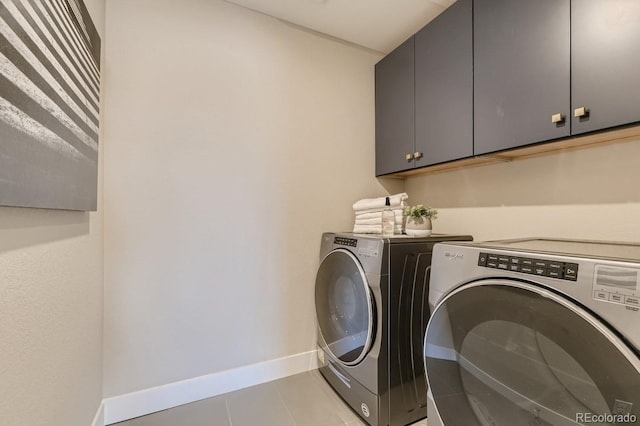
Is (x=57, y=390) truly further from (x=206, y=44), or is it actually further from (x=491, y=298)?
(x=206, y=44)

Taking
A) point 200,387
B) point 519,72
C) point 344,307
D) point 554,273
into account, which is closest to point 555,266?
point 554,273

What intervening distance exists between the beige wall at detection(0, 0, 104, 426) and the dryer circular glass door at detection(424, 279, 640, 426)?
1.22 meters

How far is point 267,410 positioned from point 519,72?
6.90 feet

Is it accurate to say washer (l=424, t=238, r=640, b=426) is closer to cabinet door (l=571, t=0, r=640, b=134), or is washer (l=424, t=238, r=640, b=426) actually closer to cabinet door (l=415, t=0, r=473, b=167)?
cabinet door (l=571, t=0, r=640, b=134)

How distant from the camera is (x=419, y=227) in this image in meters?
1.57

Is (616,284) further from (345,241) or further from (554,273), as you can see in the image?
(345,241)

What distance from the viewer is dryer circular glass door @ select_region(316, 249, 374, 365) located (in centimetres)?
137

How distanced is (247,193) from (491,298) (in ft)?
4.61

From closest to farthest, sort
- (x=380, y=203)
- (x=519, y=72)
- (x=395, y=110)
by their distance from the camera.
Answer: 1. (x=519, y=72)
2. (x=380, y=203)
3. (x=395, y=110)

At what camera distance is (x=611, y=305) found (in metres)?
0.58

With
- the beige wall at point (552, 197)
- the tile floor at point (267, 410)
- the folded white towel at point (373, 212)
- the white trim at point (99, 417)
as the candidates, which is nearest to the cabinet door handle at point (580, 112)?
the beige wall at point (552, 197)

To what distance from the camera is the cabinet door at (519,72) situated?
105 cm

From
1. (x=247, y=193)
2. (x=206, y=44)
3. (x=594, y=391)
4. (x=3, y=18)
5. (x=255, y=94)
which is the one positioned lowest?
(x=594, y=391)

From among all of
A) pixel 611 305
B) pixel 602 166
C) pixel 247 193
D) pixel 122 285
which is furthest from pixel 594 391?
pixel 122 285
